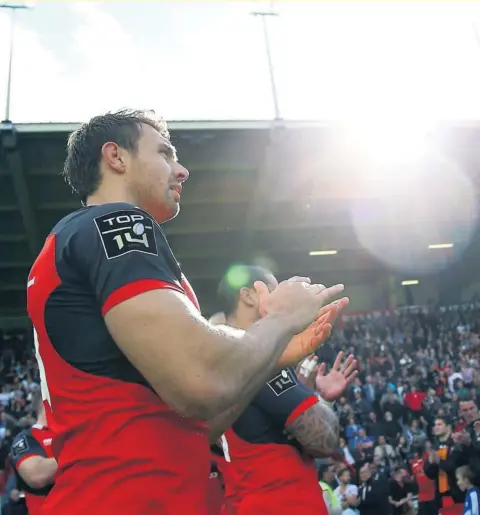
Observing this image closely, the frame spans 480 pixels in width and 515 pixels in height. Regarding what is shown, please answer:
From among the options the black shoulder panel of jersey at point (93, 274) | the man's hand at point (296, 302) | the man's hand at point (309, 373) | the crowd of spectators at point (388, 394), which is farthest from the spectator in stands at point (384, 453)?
the black shoulder panel of jersey at point (93, 274)

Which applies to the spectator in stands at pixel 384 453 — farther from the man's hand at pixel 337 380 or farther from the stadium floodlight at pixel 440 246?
the stadium floodlight at pixel 440 246

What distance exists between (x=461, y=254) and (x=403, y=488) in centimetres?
1650

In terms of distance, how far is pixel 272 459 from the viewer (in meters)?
2.91

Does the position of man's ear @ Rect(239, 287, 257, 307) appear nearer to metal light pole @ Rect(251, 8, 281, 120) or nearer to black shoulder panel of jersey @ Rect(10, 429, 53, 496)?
black shoulder panel of jersey @ Rect(10, 429, 53, 496)

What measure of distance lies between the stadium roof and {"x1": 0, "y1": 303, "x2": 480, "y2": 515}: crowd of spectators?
2.66m

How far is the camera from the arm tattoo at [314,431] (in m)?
2.80

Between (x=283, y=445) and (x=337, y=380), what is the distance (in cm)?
41

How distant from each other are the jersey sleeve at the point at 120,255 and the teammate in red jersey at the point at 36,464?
7.38ft

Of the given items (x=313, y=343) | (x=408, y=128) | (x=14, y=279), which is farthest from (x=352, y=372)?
(x=14, y=279)

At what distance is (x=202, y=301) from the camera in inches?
944

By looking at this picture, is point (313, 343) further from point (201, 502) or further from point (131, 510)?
point (131, 510)

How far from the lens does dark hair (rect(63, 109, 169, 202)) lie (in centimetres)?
171

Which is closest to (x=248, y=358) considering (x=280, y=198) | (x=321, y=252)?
(x=280, y=198)

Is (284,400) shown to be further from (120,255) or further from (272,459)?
(120,255)
